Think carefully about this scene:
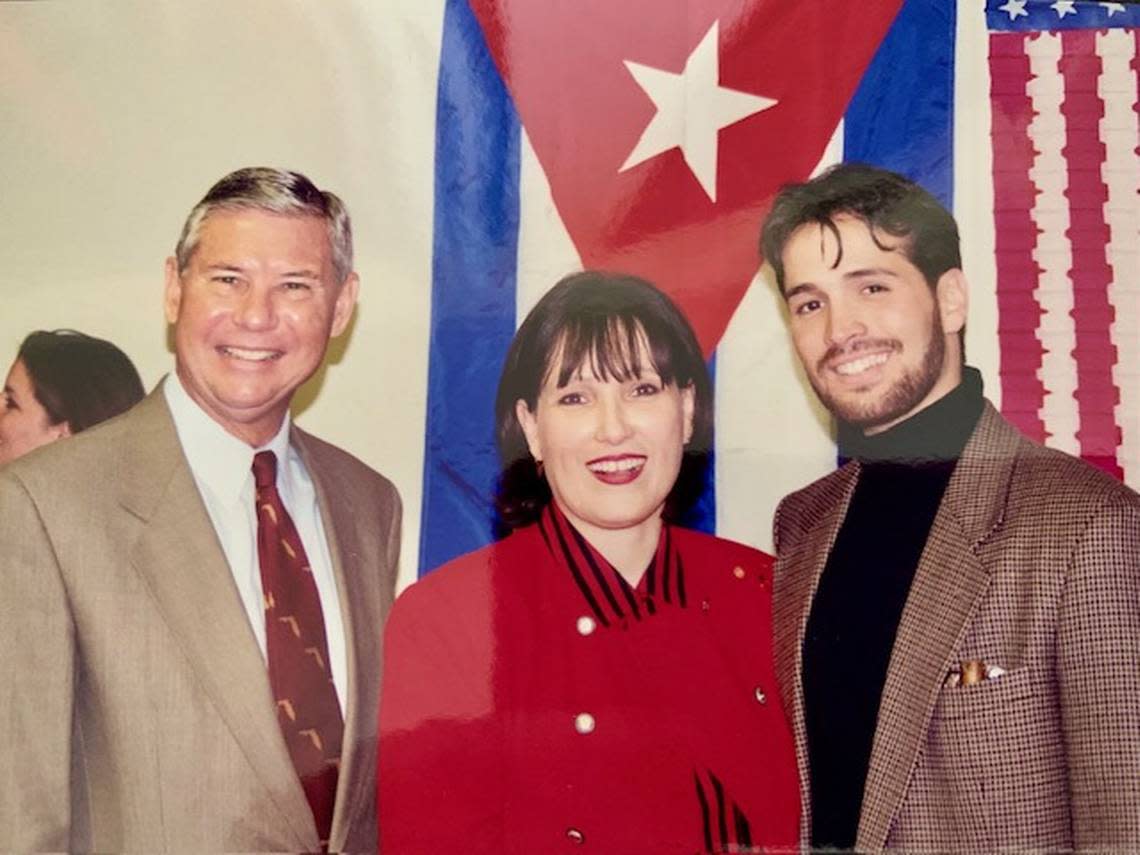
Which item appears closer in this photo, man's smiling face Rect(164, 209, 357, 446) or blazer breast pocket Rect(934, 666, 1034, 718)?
blazer breast pocket Rect(934, 666, 1034, 718)

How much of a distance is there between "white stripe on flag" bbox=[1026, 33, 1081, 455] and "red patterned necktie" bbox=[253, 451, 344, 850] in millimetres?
1124

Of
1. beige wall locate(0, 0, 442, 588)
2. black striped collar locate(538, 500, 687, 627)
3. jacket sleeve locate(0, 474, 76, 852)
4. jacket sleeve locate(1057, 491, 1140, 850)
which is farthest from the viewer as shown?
beige wall locate(0, 0, 442, 588)

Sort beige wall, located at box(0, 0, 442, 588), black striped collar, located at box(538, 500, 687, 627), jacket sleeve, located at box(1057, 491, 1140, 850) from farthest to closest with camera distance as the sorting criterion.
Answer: beige wall, located at box(0, 0, 442, 588), black striped collar, located at box(538, 500, 687, 627), jacket sleeve, located at box(1057, 491, 1140, 850)

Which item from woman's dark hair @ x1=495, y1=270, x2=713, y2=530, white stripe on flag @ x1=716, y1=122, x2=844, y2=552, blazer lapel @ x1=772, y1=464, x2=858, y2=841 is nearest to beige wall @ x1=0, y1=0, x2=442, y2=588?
woman's dark hair @ x1=495, y1=270, x2=713, y2=530

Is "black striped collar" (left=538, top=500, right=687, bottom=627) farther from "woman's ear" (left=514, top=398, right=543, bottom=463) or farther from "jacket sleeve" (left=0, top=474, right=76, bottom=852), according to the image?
"jacket sleeve" (left=0, top=474, right=76, bottom=852)

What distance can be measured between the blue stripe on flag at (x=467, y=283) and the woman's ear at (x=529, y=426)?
0.15ft

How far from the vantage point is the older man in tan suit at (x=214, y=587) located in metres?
1.84

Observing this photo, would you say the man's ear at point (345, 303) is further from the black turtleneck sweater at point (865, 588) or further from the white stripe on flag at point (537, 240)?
the black turtleneck sweater at point (865, 588)

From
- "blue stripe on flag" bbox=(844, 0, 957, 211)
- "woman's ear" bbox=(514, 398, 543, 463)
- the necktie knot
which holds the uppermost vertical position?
"blue stripe on flag" bbox=(844, 0, 957, 211)

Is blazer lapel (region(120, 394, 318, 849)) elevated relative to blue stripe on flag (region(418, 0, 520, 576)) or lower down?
lower down

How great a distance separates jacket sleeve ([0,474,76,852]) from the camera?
1.83m

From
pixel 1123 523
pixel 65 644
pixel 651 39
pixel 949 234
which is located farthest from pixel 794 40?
pixel 65 644

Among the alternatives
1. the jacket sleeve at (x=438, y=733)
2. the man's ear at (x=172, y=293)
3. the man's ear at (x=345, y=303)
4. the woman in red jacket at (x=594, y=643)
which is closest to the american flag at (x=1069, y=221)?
the woman in red jacket at (x=594, y=643)

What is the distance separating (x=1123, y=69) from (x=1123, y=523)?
750 millimetres
